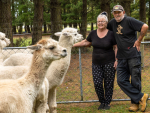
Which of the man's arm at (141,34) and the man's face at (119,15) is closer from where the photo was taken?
the man's arm at (141,34)

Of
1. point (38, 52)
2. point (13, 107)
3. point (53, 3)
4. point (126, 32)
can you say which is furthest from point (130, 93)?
point (53, 3)

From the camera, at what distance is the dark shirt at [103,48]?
4168 millimetres

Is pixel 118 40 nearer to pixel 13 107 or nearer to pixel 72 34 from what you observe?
pixel 72 34

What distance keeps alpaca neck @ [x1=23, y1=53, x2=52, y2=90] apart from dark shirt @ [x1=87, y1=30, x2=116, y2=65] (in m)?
1.51

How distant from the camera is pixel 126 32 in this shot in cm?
398

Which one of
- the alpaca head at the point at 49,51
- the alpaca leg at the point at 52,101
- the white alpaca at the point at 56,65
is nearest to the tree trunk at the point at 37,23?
the white alpaca at the point at 56,65

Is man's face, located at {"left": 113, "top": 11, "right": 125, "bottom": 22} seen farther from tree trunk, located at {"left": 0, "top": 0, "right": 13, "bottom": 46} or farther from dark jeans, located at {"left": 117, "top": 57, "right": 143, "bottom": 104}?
tree trunk, located at {"left": 0, "top": 0, "right": 13, "bottom": 46}

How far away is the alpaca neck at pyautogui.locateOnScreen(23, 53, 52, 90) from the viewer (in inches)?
116

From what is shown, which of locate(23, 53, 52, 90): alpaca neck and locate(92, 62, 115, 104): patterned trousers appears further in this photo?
locate(92, 62, 115, 104): patterned trousers

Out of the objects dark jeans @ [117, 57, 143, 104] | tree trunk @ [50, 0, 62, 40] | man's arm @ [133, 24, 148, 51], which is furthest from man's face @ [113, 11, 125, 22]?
tree trunk @ [50, 0, 62, 40]

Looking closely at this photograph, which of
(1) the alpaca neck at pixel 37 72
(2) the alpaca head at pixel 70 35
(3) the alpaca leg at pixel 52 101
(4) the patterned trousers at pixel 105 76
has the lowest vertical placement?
(3) the alpaca leg at pixel 52 101

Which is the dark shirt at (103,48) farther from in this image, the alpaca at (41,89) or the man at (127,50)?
the alpaca at (41,89)

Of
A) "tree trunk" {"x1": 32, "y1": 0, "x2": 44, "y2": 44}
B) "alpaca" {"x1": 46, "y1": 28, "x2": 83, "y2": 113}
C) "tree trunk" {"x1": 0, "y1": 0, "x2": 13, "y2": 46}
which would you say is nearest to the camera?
"alpaca" {"x1": 46, "y1": 28, "x2": 83, "y2": 113}

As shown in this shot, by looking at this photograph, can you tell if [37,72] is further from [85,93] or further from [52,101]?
[85,93]
